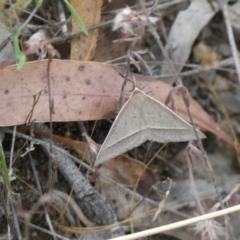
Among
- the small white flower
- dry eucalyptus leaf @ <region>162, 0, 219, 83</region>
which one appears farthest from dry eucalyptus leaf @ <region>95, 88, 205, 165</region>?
dry eucalyptus leaf @ <region>162, 0, 219, 83</region>

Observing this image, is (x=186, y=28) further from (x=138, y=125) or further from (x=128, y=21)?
(x=138, y=125)

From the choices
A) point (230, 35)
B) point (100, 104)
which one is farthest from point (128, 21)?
point (230, 35)

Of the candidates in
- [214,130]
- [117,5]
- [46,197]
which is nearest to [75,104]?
[46,197]

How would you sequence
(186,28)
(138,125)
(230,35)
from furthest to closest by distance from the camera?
(186,28) → (230,35) → (138,125)

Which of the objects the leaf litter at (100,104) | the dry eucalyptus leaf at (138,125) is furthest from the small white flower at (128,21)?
the dry eucalyptus leaf at (138,125)

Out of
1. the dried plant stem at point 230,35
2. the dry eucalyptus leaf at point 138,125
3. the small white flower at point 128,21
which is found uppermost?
the small white flower at point 128,21

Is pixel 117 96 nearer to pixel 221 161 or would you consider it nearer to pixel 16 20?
pixel 16 20

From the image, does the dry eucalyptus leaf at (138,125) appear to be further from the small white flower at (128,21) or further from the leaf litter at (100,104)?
the small white flower at (128,21)
